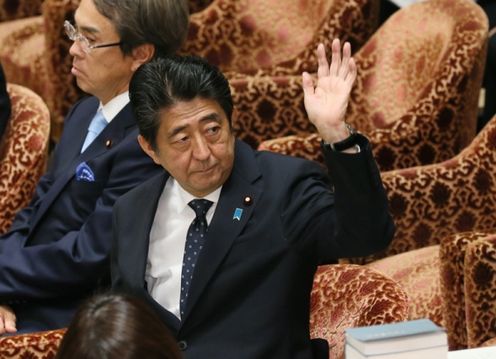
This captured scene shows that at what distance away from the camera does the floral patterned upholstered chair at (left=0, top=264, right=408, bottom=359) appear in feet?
8.93

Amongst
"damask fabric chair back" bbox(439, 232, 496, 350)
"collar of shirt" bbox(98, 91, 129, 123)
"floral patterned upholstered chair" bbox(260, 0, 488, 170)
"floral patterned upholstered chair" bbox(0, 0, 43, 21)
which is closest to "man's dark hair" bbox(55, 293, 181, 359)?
"damask fabric chair back" bbox(439, 232, 496, 350)

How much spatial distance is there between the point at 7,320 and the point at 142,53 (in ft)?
2.63

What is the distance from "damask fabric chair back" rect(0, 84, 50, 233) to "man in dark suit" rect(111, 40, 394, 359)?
92 cm

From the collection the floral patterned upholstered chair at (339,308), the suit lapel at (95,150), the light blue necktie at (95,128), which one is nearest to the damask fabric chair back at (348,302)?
the floral patterned upholstered chair at (339,308)

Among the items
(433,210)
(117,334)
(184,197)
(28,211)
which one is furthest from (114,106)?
(117,334)

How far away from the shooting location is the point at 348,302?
9.35 feet

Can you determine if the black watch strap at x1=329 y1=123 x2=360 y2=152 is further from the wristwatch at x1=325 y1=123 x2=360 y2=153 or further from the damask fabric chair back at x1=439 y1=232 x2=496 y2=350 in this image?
the damask fabric chair back at x1=439 y1=232 x2=496 y2=350

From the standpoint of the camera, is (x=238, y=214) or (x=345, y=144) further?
(x=238, y=214)

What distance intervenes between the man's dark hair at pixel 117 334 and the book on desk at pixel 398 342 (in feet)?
1.21

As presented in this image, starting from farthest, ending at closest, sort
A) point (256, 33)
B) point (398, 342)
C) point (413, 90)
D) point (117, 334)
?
point (256, 33) → point (413, 90) → point (398, 342) → point (117, 334)

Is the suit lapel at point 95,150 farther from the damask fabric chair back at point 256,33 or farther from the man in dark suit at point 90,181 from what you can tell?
the damask fabric chair back at point 256,33

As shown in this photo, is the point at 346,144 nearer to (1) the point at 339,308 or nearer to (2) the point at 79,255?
(1) the point at 339,308

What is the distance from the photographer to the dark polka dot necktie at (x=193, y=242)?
2.75m

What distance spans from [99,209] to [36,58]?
2.27 meters
